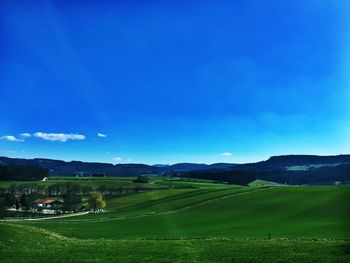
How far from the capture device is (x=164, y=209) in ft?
332

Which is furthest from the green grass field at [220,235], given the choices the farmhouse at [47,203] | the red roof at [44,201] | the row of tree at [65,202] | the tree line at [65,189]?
the tree line at [65,189]

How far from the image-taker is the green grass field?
25.7 m

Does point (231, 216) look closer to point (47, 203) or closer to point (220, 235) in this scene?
point (220, 235)

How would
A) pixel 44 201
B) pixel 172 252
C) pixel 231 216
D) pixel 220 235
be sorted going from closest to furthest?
pixel 172 252 → pixel 220 235 → pixel 231 216 → pixel 44 201

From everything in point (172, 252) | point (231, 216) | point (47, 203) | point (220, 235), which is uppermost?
point (172, 252)

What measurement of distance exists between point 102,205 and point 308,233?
86992 mm

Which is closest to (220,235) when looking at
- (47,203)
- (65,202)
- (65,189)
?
(65,202)

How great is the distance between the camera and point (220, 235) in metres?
49.0

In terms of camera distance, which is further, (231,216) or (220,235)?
(231,216)

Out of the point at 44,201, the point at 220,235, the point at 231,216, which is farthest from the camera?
the point at 44,201

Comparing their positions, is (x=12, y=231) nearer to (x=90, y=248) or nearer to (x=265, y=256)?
(x=90, y=248)

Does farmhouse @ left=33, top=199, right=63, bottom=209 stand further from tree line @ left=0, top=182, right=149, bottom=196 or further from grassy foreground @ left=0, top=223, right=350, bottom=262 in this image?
grassy foreground @ left=0, top=223, right=350, bottom=262

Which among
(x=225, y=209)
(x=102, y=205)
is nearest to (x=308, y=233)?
(x=225, y=209)

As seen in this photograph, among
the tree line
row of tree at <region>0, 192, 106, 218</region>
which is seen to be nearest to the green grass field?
row of tree at <region>0, 192, 106, 218</region>
